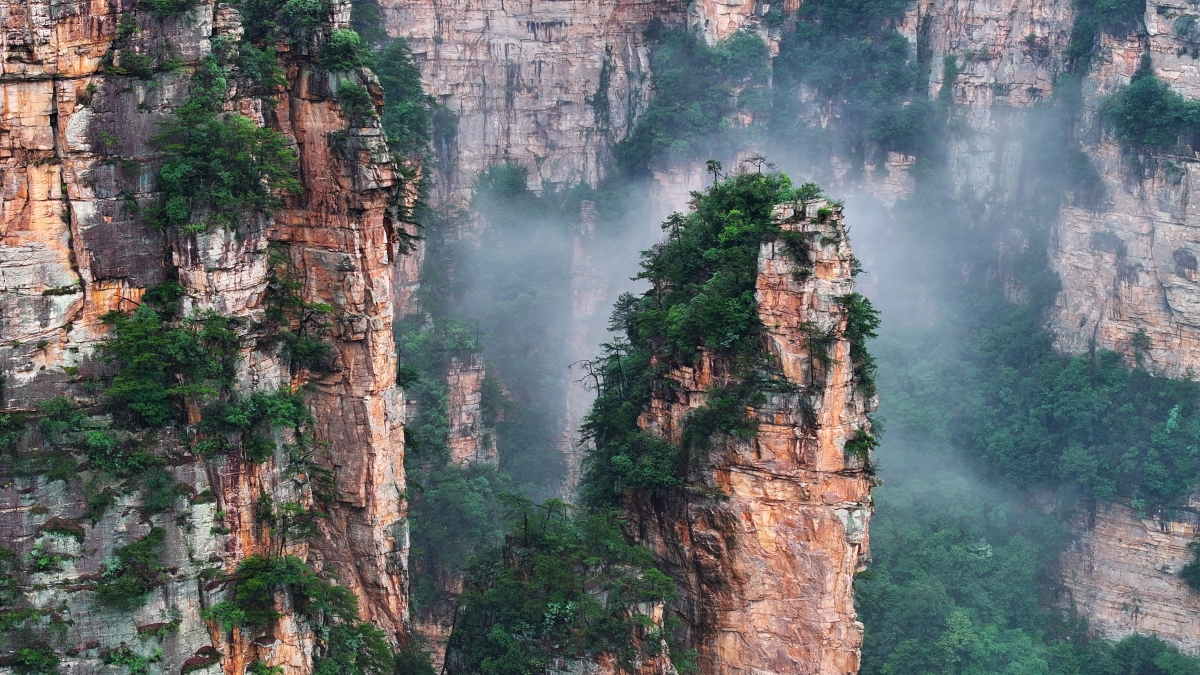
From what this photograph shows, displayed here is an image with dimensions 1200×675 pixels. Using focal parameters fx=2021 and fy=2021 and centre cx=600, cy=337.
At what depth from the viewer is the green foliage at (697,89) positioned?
69312 mm

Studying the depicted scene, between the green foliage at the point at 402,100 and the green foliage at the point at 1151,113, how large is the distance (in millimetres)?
22597

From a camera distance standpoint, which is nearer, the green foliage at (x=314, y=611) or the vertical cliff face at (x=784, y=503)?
the green foliage at (x=314, y=611)

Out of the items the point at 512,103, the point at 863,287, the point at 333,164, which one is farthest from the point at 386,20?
the point at 333,164

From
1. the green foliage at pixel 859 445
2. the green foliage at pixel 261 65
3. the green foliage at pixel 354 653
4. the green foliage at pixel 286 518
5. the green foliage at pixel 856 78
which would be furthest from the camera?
the green foliage at pixel 856 78

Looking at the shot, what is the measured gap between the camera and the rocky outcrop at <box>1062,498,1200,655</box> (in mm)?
63594

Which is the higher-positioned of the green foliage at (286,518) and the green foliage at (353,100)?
the green foliage at (353,100)

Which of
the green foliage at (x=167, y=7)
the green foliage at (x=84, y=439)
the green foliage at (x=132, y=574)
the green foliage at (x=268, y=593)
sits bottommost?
the green foliage at (x=268, y=593)

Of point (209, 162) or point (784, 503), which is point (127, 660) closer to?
point (209, 162)

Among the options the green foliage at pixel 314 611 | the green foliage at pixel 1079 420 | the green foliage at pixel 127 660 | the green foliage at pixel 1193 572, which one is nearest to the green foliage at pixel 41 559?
the green foliage at pixel 127 660

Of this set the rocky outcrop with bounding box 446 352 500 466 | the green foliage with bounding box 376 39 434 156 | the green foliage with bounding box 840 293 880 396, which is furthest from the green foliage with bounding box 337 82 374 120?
the rocky outcrop with bounding box 446 352 500 466

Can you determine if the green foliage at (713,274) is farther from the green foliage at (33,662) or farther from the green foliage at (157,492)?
the green foliage at (33,662)

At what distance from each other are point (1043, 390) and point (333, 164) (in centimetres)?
3614

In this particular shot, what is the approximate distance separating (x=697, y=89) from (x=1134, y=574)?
21727mm

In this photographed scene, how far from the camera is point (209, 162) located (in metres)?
34.7
